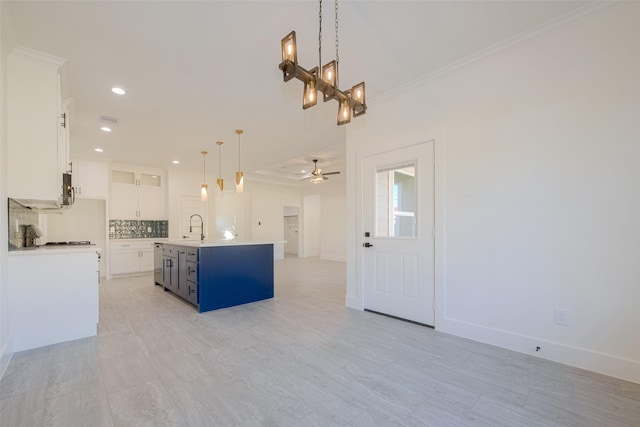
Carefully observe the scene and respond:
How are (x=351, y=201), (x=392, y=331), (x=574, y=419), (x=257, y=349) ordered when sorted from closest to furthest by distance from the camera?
(x=574, y=419), (x=257, y=349), (x=392, y=331), (x=351, y=201)

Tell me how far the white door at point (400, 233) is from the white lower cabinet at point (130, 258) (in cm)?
572

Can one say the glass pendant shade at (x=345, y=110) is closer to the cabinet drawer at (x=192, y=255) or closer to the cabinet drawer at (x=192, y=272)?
the cabinet drawer at (x=192, y=255)

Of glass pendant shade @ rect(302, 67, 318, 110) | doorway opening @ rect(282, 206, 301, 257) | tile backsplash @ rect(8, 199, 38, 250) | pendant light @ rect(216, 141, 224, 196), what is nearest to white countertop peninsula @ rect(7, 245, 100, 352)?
tile backsplash @ rect(8, 199, 38, 250)

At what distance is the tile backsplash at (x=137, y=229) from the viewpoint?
21.9ft

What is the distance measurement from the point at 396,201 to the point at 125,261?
6401 mm

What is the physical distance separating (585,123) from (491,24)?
1128mm

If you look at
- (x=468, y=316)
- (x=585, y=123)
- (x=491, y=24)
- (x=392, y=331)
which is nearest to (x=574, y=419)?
(x=468, y=316)

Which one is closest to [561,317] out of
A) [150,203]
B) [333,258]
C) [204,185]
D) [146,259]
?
[204,185]

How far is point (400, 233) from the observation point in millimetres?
3475

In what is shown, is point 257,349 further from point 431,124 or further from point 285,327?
point 431,124

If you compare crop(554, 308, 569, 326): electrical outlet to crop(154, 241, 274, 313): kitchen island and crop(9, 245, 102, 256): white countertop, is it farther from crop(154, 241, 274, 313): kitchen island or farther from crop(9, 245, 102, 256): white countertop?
crop(9, 245, 102, 256): white countertop

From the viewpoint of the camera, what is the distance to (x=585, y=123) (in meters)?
2.27

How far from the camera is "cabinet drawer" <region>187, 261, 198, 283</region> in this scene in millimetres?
3838

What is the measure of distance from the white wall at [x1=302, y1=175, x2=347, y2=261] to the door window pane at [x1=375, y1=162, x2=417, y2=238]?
17.9ft
